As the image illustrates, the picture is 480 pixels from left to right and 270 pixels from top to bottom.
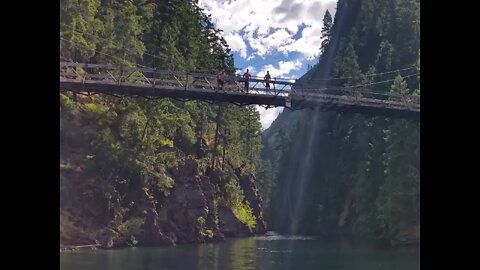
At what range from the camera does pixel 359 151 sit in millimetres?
49344

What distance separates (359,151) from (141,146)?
22.9 m

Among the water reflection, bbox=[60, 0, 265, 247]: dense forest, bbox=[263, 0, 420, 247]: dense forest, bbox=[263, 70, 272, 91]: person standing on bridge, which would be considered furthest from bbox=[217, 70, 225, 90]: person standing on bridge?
bbox=[263, 0, 420, 247]: dense forest

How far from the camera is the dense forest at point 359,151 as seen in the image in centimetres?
3356

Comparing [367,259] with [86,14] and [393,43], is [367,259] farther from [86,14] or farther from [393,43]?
[393,43]

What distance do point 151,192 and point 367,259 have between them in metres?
13.0

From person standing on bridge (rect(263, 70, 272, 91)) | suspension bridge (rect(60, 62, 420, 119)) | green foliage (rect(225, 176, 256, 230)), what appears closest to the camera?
suspension bridge (rect(60, 62, 420, 119))

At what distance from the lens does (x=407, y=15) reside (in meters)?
45.7

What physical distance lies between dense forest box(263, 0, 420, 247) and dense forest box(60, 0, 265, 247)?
10.6 meters

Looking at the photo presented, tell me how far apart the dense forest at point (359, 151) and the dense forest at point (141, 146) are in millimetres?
10608

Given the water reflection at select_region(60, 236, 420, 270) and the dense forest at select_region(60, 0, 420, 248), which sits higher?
the dense forest at select_region(60, 0, 420, 248)

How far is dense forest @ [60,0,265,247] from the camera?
88.0ft

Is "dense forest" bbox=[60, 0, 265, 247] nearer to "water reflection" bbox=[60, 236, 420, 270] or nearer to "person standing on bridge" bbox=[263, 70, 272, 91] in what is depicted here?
"water reflection" bbox=[60, 236, 420, 270]

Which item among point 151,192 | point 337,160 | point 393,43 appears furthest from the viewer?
point 337,160
